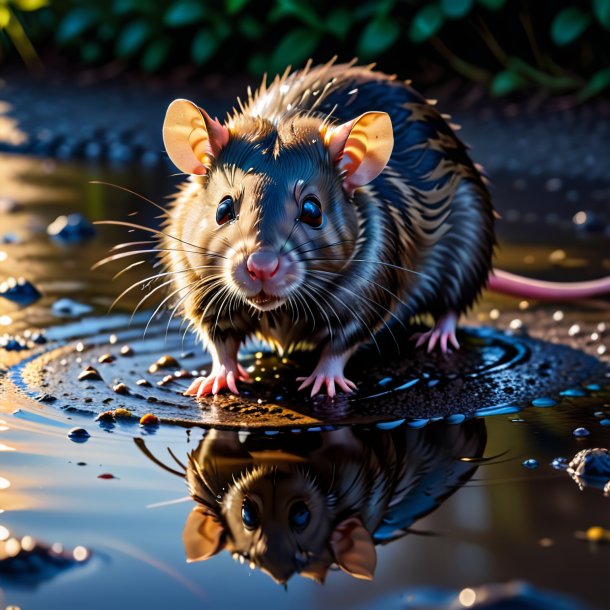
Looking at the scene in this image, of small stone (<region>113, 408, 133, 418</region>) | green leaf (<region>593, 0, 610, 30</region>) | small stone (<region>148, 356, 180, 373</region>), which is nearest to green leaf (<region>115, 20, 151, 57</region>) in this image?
green leaf (<region>593, 0, 610, 30</region>)

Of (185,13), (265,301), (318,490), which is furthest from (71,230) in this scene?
(185,13)

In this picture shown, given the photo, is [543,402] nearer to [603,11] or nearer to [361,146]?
[361,146]

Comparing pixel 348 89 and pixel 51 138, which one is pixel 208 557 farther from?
pixel 51 138

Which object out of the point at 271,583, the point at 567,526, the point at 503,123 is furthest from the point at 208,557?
the point at 503,123

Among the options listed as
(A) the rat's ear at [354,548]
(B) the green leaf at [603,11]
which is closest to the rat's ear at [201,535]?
(A) the rat's ear at [354,548]

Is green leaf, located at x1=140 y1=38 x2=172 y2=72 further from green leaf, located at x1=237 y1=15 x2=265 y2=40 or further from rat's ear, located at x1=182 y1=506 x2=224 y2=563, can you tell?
rat's ear, located at x1=182 y1=506 x2=224 y2=563

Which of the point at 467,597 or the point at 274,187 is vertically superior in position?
the point at 274,187
